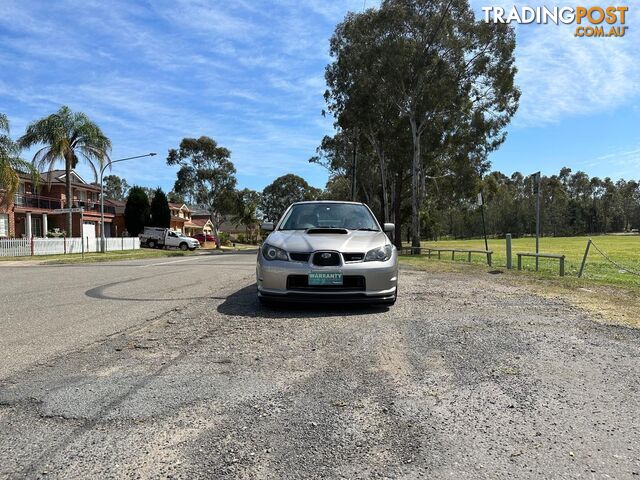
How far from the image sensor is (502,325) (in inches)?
206

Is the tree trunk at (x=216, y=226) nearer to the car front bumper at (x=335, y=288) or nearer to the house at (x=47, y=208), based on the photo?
the house at (x=47, y=208)

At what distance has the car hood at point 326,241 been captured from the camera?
5.96m

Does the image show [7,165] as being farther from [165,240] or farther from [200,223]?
[200,223]

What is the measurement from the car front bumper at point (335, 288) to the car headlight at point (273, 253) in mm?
78

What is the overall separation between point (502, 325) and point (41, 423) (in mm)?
4358

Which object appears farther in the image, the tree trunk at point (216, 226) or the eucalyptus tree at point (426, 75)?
the tree trunk at point (216, 226)

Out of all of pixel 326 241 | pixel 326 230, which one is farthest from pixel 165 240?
pixel 326 241

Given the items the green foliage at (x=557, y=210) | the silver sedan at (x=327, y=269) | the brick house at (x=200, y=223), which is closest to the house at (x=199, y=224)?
the brick house at (x=200, y=223)

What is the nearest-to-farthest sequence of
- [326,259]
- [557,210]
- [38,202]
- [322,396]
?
[322,396]
[326,259]
[38,202]
[557,210]

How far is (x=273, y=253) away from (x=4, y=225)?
40.3 metres

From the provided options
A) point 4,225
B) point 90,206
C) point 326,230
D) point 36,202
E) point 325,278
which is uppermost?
point 90,206

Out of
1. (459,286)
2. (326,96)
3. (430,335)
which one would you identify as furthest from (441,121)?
(430,335)

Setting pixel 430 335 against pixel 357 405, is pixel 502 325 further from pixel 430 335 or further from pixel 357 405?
pixel 357 405

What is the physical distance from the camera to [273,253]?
20.0 feet
